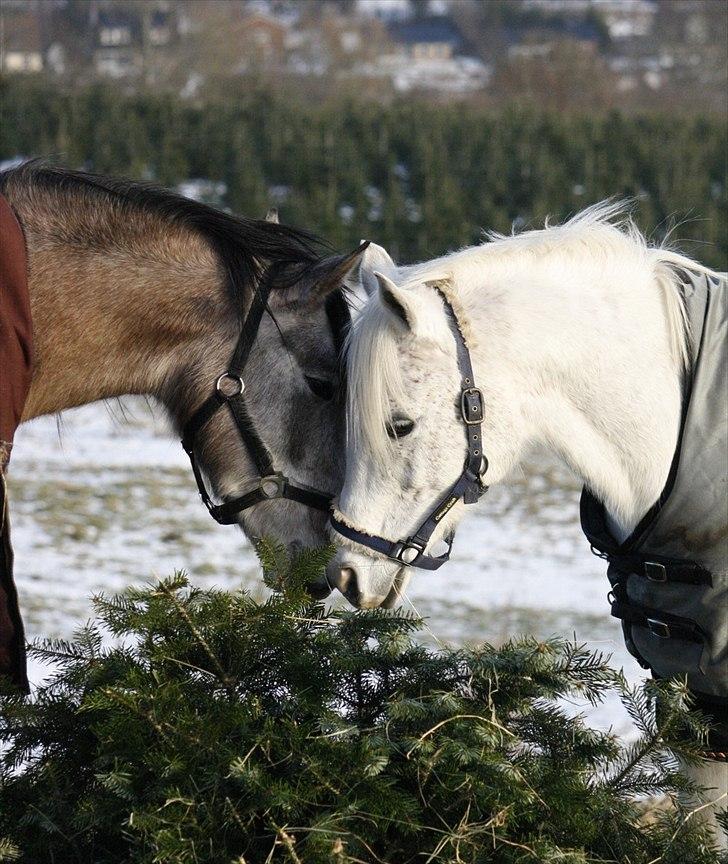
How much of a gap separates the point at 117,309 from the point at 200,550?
12.1 feet

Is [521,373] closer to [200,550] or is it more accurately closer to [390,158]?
[200,550]

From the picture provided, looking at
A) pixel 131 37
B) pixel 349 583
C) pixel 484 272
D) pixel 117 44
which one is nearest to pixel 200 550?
pixel 349 583

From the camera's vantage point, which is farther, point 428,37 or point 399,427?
point 428,37

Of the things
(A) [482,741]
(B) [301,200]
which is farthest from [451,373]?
(B) [301,200]

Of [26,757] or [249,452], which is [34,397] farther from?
[26,757]

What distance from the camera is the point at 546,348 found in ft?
8.13

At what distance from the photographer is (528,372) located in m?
2.50

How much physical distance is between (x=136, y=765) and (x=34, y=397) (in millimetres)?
1396

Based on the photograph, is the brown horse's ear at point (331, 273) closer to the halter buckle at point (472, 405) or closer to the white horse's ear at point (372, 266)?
the white horse's ear at point (372, 266)

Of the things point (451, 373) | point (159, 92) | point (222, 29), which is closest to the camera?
point (451, 373)

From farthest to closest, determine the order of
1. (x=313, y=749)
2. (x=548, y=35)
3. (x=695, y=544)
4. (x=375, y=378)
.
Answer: (x=548, y=35) < (x=375, y=378) < (x=695, y=544) < (x=313, y=749)

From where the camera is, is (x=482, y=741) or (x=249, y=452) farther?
(x=249, y=452)

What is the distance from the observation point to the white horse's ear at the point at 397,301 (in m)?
2.35

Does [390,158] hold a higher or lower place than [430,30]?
lower
